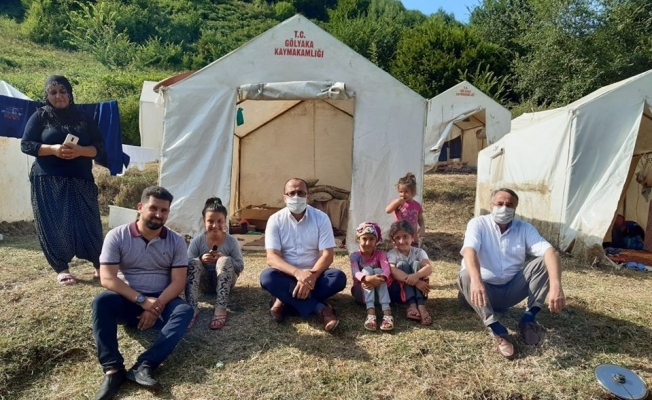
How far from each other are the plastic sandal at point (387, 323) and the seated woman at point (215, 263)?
1.15 metres

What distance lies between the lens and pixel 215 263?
12.7 feet

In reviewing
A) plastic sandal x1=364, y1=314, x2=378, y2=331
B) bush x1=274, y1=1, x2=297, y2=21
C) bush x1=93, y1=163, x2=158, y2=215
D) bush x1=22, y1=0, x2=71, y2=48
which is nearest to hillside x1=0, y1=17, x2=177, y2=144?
bush x1=22, y1=0, x2=71, y2=48

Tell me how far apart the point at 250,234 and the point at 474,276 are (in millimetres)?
4594

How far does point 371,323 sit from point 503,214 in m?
1.22

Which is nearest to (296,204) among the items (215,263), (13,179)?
(215,263)

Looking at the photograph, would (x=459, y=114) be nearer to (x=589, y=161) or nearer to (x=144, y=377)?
(x=589, y=161)

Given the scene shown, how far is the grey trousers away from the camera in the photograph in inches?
130

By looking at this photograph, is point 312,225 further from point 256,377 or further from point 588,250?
point 588,250

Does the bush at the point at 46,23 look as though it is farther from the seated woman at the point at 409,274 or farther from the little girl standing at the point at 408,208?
the seated woman at the point at 409,274

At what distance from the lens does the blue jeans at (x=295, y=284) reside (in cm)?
362

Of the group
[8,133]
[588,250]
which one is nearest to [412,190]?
[588,250]

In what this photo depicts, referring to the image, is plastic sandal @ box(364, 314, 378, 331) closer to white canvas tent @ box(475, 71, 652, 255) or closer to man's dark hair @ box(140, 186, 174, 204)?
man's dark hair @ box(140, 186, 174, 204)

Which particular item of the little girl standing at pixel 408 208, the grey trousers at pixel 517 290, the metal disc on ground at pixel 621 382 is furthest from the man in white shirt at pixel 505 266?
the little girl standing at pixel 408 208

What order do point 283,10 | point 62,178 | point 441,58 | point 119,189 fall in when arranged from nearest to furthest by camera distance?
point 62,178 → point 119,189 → point 441,58 → point 283,10
